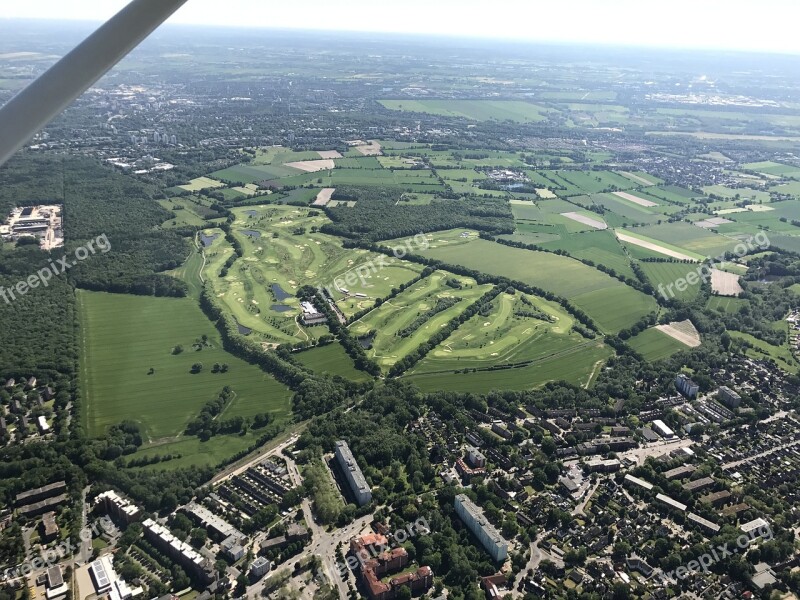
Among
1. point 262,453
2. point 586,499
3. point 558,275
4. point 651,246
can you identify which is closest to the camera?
point 586,499

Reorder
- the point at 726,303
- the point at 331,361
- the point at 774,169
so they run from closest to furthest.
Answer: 1. the point at 331,361
2. the point at 726,303
3. the point at 774,169

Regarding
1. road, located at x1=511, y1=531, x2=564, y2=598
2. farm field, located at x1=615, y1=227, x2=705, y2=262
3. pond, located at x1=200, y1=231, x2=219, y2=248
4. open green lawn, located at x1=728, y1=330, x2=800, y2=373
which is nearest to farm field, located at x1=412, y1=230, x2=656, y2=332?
open green lawn, located at x1=728, y1=330, x2=800, y2=373

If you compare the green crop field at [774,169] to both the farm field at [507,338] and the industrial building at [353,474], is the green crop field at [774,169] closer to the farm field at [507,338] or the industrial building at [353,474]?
the farm field at [507,338]

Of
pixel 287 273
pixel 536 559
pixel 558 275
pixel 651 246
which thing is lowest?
pixel 536 559

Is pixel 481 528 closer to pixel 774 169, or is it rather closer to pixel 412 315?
pixel 412 315

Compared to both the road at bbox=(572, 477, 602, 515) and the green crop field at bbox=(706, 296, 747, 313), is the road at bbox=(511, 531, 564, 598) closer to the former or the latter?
the road at bbox=(572, 477, 602, 515)

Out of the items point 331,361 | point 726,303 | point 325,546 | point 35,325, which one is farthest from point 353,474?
point 726,303
